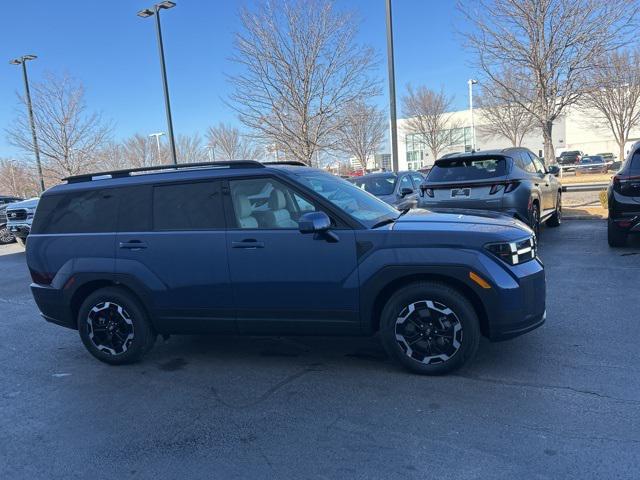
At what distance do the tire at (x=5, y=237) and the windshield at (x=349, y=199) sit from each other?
17.7 metres

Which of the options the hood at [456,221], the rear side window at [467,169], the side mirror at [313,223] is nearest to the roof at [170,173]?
the side mirror at [313,223]

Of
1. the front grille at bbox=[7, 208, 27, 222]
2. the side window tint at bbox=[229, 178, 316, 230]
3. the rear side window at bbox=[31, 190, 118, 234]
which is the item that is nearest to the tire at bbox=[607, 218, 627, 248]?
the side window tint at bbox=[229, 178, 316, 230]

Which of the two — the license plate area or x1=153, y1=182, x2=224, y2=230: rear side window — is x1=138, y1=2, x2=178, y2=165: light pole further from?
x1=153, y1=182, x2=224, y2=230: rear side window

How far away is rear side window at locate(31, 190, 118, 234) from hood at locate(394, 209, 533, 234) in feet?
8.85

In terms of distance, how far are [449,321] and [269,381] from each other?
1557 millimetres

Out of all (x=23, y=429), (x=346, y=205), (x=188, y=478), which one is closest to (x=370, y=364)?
(x=346, y=205)

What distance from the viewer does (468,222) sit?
4.23 meters

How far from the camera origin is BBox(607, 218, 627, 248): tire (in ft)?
26.2

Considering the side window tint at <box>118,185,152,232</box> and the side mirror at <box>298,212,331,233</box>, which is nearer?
the side mirror at <box>298,212,331,233</box>

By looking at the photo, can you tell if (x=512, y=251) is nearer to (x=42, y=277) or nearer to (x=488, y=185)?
(x=42, y=277)

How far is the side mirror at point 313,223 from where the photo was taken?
13.0 feet

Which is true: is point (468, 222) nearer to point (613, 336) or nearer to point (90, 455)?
point (613, 336)

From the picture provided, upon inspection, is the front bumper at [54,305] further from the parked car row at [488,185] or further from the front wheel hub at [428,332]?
the parked car row at [488,185]

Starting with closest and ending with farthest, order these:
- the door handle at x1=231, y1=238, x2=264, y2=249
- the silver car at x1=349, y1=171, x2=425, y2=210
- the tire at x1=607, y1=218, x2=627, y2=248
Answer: the door handle at x1=231, y1=238, x2=264, y2=249 → the tire at x1=607, y1=218, x2=627, y2=248 → the silver car at x1=349, y1=171, x2=425, y2=210
